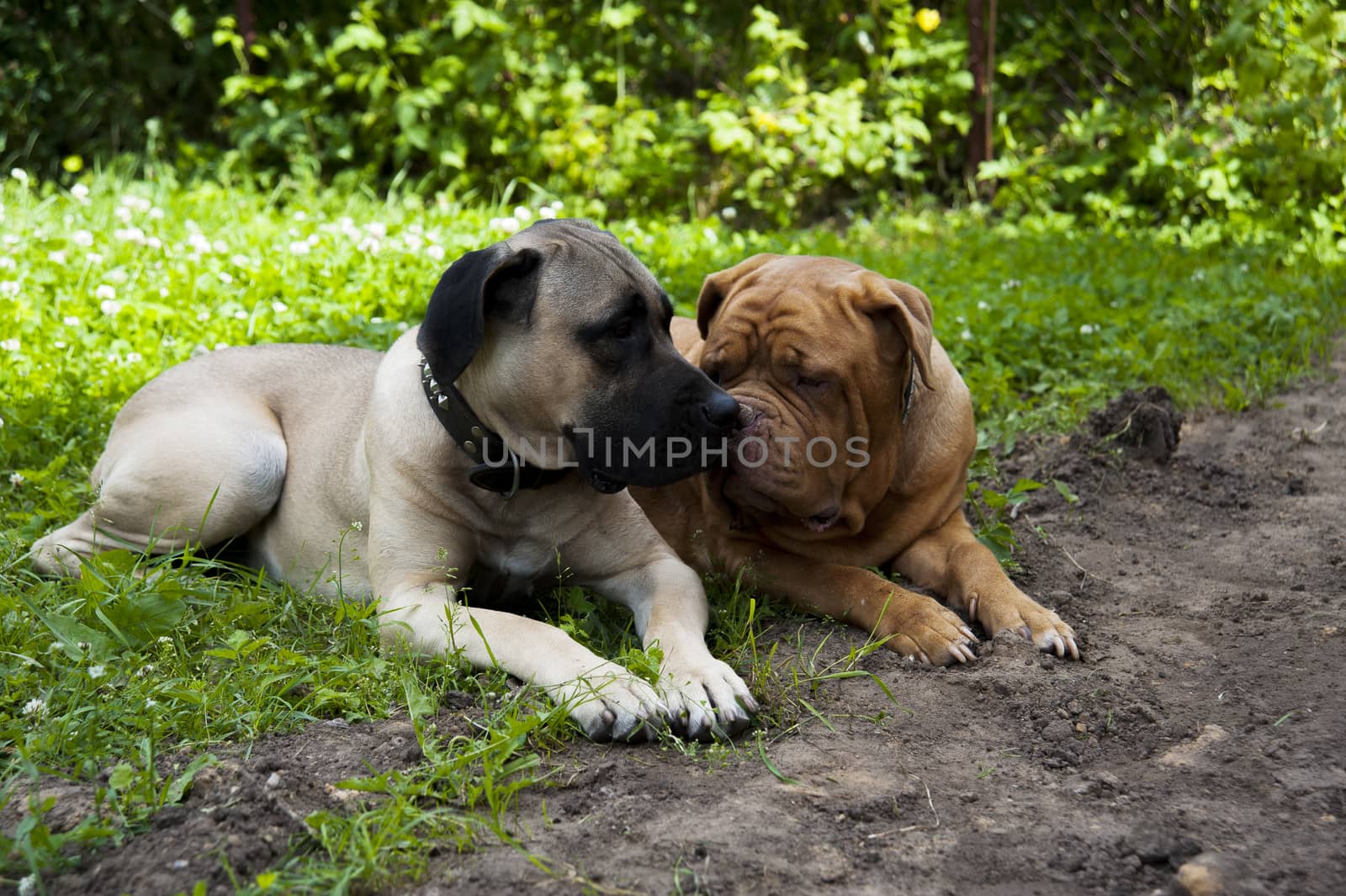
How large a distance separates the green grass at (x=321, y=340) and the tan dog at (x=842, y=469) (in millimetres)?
282

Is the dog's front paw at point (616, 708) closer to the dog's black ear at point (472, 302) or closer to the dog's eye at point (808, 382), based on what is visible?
the dog's black ear at point (472, 302)

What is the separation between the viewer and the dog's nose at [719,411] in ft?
11.0

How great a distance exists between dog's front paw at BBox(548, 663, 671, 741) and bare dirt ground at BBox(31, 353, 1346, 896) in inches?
1.7

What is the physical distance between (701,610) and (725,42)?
7991mm

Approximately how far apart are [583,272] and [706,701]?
4.13 feet

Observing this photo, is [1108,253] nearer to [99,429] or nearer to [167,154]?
[99,429]

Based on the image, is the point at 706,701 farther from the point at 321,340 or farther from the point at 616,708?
the point at 321,340

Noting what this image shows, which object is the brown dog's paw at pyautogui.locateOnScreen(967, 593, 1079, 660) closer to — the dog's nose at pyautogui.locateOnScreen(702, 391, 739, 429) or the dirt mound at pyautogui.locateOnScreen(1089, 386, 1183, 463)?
the dog's nose at pyautogui.locateOnScreen(702, 391, 739, 429)

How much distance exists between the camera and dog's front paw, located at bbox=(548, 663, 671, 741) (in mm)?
2875

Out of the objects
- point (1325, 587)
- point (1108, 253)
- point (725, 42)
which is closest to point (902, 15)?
point (725, 42)

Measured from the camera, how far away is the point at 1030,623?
11.5ft

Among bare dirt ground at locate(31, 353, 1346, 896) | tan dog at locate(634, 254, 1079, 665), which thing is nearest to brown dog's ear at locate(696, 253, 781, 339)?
tan dog at locate(634, 254, 1079, 665)

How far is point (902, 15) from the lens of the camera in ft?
32.6

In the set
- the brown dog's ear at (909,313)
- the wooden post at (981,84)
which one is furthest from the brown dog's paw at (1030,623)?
the wooden post at (981,84)
